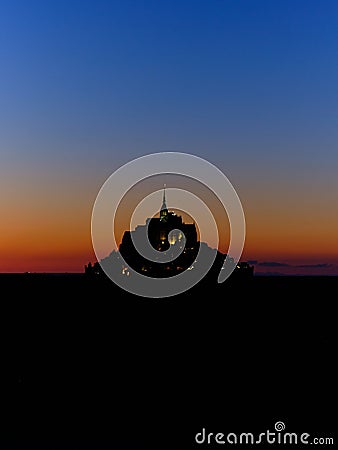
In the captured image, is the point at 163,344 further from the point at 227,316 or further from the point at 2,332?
the point at 227,316

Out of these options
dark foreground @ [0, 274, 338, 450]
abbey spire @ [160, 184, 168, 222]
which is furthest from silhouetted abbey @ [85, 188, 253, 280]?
dark foreground @ [0, 274, 338, 450]

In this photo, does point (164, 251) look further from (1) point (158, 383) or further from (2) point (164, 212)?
(1) point (158, 383)

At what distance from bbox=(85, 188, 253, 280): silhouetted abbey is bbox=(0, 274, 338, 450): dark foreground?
80097 millimetres

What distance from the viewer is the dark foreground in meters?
14.3

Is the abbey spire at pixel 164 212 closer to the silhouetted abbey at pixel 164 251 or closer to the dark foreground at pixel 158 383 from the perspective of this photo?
→ the silhouetted abbey at pixel 164 251

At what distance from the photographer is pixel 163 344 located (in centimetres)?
3266

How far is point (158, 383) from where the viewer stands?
21375 millimetres

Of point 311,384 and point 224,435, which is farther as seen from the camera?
point 311,384

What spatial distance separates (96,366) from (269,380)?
7.97m

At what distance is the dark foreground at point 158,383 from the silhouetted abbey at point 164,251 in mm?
80097

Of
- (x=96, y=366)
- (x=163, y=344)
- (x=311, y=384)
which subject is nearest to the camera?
(x=311, y=384)

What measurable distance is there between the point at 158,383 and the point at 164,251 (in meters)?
113

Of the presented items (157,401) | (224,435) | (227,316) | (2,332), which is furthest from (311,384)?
(227,316)

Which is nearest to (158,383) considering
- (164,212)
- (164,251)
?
(164,251)
